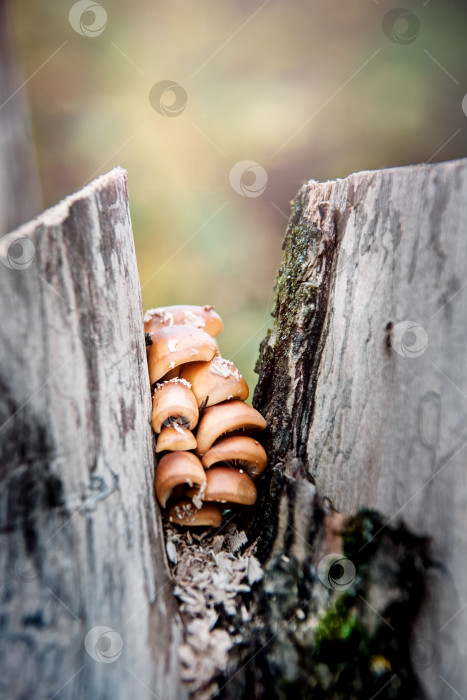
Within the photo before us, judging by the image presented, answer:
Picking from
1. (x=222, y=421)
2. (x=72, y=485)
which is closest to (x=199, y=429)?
(x=222, y=421)

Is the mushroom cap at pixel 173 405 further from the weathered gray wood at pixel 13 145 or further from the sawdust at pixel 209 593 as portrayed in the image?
the weathered gray wood at pixel 13 145

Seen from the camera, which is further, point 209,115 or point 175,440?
point 209,115

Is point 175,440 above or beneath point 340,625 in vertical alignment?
above

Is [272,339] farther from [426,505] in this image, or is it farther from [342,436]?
[426,505]

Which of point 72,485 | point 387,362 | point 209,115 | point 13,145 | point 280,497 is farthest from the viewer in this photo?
point 209,115

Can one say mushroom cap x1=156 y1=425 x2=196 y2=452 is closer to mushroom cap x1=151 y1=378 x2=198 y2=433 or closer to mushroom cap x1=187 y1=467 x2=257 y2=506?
mushroom cap x1=151 y1=378 x2=198 y2=433

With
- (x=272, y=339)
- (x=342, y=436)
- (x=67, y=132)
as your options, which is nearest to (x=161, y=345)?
(x=272, y=339)

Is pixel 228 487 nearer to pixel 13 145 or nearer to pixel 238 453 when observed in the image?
pixel 238 453

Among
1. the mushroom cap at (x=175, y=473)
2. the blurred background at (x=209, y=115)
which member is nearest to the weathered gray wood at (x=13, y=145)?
the blurred background at (x=209, y=115)
